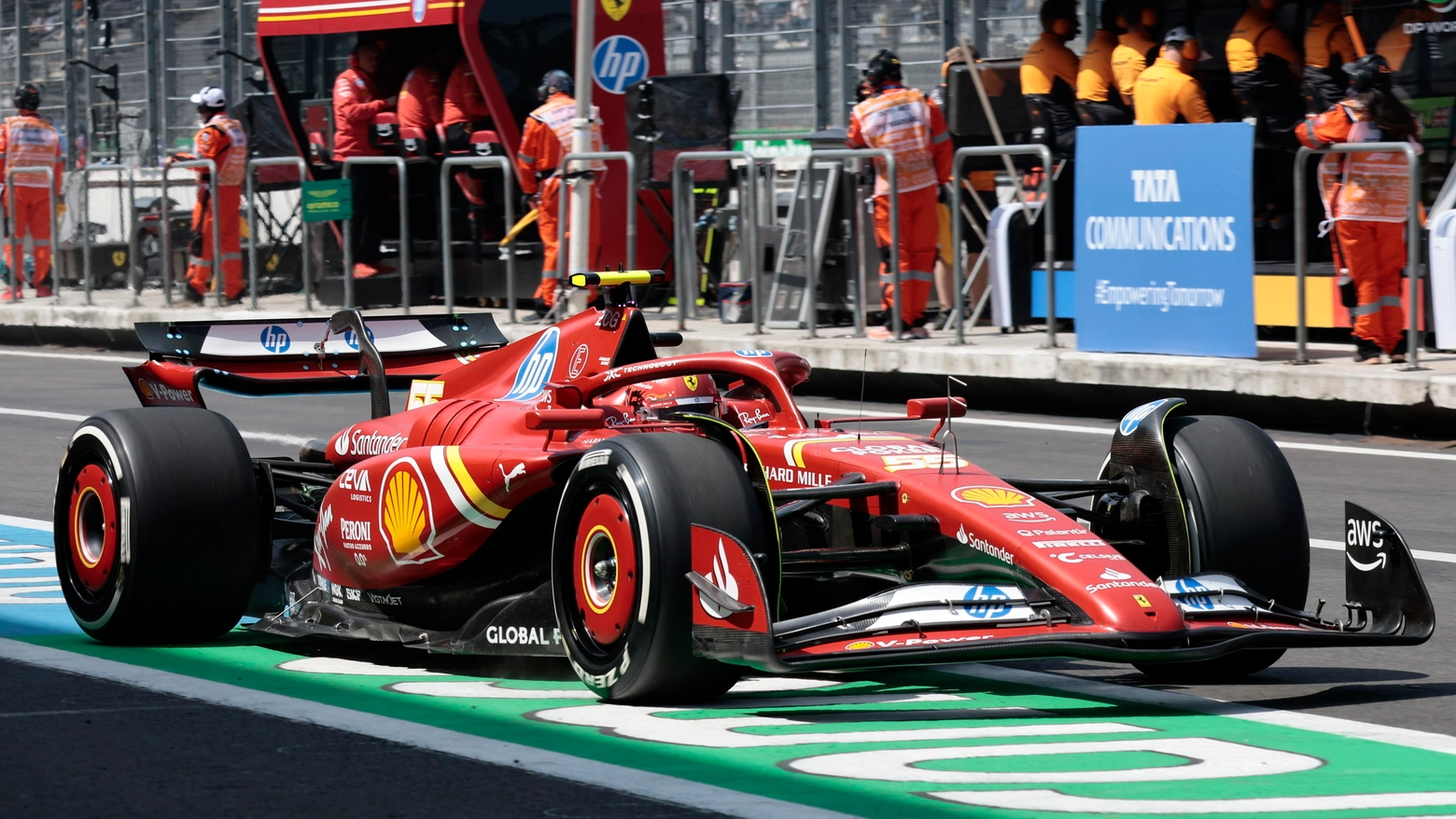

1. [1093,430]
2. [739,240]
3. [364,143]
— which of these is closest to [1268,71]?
[739,240]

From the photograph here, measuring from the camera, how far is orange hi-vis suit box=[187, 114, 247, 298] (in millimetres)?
20203

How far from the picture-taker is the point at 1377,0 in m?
15.7

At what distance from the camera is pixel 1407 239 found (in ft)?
42.3

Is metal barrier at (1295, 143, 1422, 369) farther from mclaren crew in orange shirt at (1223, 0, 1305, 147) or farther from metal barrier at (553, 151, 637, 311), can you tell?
metal barrier at (553, 151, 637, 311)

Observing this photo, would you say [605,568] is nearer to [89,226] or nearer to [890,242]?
[890,242]

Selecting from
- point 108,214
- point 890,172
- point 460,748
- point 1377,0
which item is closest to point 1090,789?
point 460,748

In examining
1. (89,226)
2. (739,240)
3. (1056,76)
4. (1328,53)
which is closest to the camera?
(1328,53)

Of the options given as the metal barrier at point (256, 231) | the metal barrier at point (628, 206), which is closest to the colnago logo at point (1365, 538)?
the metal barrier at point (628, 206)

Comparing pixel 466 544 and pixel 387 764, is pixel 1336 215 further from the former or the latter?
pixel 387 764

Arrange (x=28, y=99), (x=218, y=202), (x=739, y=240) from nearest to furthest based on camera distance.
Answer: (x=739, y=240) < (x=218, y=202) < (x=28, y=99)

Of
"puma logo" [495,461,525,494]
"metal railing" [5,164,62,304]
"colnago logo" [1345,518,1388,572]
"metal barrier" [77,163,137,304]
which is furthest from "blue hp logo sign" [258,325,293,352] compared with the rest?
"metal railing" [5,164,62,304]

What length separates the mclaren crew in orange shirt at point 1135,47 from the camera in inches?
655

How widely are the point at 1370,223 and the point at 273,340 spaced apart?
711 cm

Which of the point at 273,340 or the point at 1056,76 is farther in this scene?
the point at 1056,76
